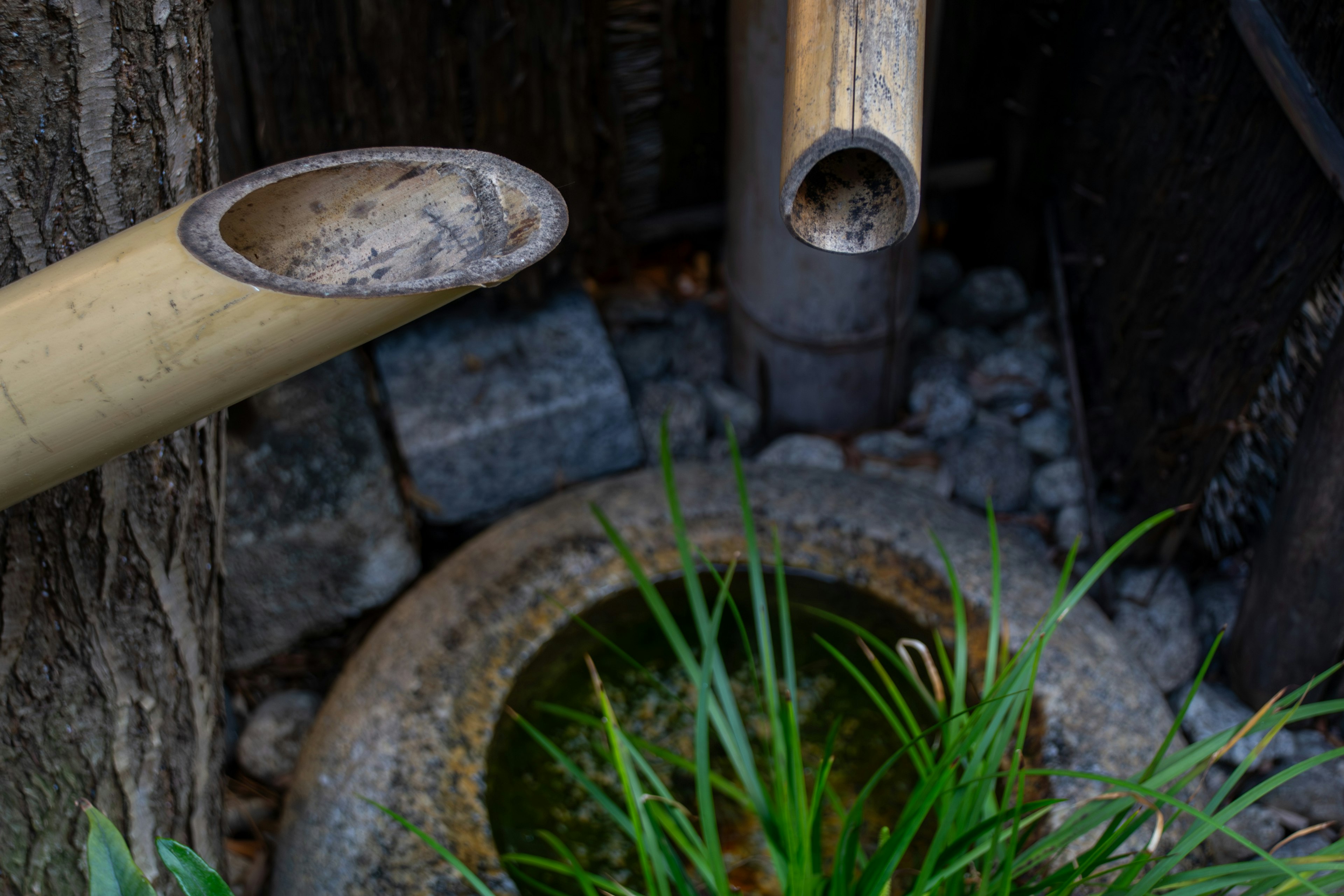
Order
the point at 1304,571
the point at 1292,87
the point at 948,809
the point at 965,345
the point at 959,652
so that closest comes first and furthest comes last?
the point at 948,809 < the point at 959,652 < the point at 1292,87 < the point at 1304,571 < the point at 965,345

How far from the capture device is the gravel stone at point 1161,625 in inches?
78.7

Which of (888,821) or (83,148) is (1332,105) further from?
(83,148)

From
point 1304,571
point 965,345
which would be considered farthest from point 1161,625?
point 965,345

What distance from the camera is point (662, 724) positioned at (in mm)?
1726

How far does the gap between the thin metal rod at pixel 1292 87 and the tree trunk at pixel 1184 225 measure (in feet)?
0.05

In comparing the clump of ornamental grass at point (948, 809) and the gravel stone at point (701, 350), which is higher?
the clump of ornamental grass at point (948, 809)

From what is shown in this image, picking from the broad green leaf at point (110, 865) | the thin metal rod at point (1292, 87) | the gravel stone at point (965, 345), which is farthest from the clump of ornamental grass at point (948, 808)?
the gravel stone at point (965, 345)

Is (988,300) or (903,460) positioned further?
(988,300)

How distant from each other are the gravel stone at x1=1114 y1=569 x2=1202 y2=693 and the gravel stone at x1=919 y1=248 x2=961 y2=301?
1020 mm

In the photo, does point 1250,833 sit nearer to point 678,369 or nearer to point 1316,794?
point 1316,794

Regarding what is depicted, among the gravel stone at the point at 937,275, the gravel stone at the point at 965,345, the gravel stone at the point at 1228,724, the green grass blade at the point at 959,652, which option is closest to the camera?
the green grass blade at the point at 959,652

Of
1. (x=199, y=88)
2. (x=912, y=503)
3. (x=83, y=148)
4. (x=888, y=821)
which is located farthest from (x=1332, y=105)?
(x=83, y=148)

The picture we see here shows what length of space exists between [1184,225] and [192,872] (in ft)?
6.14

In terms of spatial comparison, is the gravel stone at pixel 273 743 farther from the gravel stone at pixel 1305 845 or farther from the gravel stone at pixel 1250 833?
the gravel stone at pixel 1305 845
